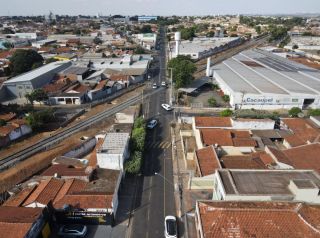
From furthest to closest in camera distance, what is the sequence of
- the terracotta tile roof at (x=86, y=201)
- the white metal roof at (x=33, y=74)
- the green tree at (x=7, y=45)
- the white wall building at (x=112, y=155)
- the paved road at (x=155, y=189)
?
1. the green tree at (x=7, y=45)
2. the white metal roof at (x=33, y=74)
3. the white wall building at (x=112, y=155)
4. the paved road at (x=155, y=189)
5. the terracotta tile roof at (x=86, y=201)

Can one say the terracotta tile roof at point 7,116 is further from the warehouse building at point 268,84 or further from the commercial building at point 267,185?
the warehouse building at point 268,84

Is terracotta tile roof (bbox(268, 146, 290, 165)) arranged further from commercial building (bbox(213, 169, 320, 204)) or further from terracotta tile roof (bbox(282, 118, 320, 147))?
commercial building (bbox(213, 169, 320, 204))

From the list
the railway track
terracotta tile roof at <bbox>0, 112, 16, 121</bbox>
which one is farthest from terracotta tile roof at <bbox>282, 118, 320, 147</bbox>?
terracotta tile roof at <bbox>0, 112, 16, 121</bbox>

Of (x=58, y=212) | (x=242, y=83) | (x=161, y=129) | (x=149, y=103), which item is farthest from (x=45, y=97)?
(x=242, y=83)

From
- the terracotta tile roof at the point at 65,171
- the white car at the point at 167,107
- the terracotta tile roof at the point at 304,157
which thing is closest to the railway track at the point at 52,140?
the terracotta tile roof at the point at 65,171

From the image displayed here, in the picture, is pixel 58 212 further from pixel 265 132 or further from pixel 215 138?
pixel 265 132

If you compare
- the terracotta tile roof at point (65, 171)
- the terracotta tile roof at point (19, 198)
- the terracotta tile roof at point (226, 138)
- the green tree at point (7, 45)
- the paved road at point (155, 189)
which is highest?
the green tree at point (7, 45)
